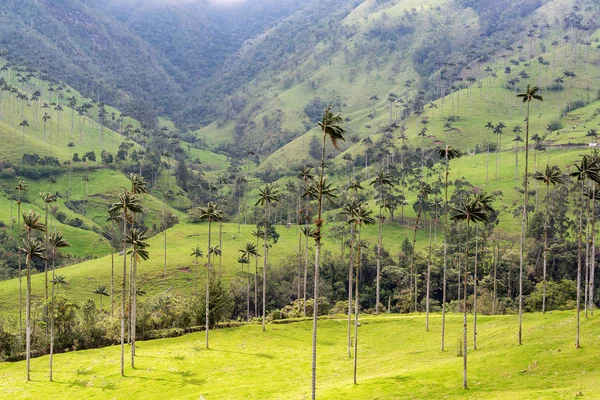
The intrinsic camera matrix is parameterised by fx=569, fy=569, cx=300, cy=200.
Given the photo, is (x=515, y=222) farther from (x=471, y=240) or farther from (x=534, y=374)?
(x=534, y=374)

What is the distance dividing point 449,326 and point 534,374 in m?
40.9

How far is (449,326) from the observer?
322ft

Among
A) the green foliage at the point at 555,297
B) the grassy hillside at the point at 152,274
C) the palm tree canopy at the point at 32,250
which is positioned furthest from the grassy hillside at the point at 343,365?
the grassy hillside at the point at 152,274

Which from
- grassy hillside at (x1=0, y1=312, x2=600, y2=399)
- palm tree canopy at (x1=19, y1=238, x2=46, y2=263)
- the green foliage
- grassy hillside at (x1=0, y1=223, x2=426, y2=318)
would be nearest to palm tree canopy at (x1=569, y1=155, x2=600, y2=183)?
grassy hillside at (x1=0, y1=312, x2=600, y2=399)

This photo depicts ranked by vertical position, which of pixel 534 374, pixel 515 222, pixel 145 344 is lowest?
pixel 145 344

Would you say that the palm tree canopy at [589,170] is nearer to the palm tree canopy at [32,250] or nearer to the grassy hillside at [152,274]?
the palm tree canopy at [32,250]

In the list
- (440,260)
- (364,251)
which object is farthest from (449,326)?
(364,251)

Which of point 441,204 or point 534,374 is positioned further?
point 441,204

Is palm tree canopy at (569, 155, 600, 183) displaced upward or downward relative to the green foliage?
upward

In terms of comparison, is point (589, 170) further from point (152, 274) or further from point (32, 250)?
point (152, 274)

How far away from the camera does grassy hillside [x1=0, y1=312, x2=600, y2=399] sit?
5778cm

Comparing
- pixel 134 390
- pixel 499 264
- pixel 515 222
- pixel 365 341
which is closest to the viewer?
pixel 134 390

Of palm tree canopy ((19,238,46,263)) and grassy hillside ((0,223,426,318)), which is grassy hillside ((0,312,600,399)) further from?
grassy hillside ((0,223,426,318))

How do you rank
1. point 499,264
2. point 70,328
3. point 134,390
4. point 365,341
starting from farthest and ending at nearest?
point 499,264
point 70,328
point 365,341
point 134,390
